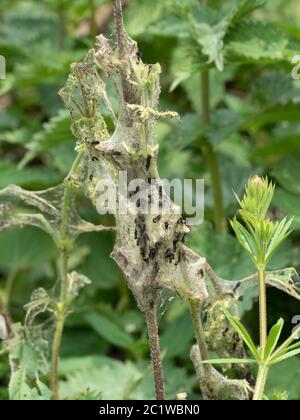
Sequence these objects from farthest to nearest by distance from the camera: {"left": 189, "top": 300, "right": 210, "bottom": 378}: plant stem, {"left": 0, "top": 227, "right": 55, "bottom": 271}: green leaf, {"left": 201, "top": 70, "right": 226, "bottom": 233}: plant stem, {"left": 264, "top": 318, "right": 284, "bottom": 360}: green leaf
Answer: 1. {"left": 0, "top": 227, "right": 55, "bottom": 271}: green leaf
2. {"left": 201, "top": 70, "right": 226, "bottom": 233}: plant stem
3. {"left": 189, "top": 300, "right": 210, "bottom": 378}: plant stem
4. {"left": 264, "top": 318, "right": 284, "bottom": 360}: green leaf

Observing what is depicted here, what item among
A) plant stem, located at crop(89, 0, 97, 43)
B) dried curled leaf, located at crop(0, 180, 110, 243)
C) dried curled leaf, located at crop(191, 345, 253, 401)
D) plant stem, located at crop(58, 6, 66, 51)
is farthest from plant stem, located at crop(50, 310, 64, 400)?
plant stem, located at crop(58, 6, 66, 51)

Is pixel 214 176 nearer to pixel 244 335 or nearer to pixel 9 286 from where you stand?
A: pixel 9 286

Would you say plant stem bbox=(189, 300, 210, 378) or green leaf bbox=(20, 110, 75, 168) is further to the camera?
green leaf bbox=(20, 110, 75, 168)

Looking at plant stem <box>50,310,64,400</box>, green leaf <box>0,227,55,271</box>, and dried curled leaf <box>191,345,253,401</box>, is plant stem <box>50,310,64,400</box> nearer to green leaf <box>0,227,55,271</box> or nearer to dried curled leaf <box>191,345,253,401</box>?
dried curled leaf <box>191,345,253,401</box>

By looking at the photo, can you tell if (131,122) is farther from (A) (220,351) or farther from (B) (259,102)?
(B) (259,102)

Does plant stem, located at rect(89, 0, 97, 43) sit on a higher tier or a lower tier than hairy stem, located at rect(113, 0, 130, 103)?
higher

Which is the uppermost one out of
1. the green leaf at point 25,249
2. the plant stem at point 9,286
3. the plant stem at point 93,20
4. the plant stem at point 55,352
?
the plant stem at point 93,20

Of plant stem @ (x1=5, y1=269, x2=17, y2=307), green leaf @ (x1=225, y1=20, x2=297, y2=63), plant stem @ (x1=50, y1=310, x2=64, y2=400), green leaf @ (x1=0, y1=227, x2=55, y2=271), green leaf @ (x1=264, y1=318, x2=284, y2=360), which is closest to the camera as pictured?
green leaf @ (x1=264, y1=318, x2=284, y2=360)

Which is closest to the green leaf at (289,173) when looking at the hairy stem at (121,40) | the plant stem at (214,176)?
the plant stem at (214,176)

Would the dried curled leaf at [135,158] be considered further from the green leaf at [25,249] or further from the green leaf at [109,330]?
the green leaf at [25,249]
